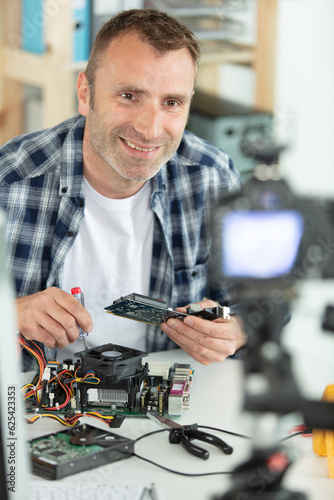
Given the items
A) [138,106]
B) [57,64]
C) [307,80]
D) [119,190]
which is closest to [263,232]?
[138,106]

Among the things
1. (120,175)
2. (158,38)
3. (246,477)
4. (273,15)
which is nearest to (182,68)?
(158,38)

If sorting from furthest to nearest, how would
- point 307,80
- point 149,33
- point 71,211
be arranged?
1. point 307,80
2. point 71,211
3. point 149,33

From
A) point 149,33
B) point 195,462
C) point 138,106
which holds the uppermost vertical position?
point 149,33

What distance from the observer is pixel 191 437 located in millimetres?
1099

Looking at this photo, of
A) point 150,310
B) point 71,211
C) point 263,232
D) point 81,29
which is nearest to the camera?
point 263,232

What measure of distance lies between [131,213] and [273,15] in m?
1.76

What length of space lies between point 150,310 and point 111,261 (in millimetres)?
428

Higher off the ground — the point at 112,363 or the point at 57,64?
the point at 57,64

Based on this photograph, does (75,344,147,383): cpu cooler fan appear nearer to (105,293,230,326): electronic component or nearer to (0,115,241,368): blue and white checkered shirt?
(105,293,230,326): electronic component

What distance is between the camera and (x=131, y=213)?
1.72 meters

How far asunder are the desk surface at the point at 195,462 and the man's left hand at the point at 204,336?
0.10 metres

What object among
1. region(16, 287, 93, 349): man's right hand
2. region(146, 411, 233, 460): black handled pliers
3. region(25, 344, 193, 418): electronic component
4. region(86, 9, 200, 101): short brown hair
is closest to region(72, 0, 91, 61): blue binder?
region(86, 9, 200, 101): short brown hair

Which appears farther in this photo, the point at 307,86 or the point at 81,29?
the point at 307,86

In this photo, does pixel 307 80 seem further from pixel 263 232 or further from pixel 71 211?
pixel 263 232
